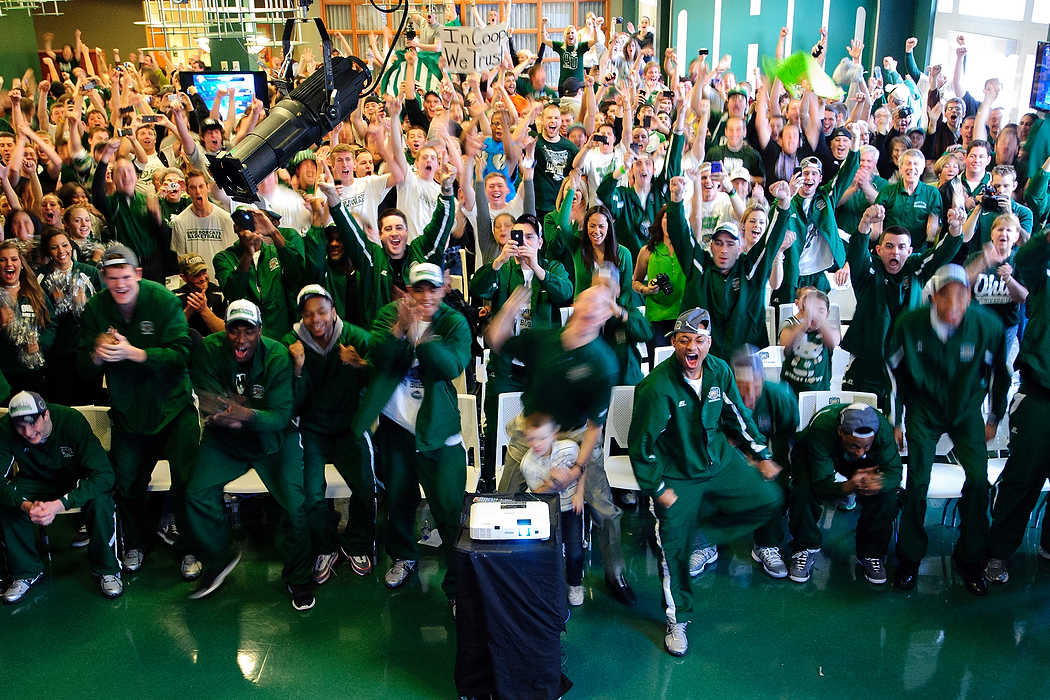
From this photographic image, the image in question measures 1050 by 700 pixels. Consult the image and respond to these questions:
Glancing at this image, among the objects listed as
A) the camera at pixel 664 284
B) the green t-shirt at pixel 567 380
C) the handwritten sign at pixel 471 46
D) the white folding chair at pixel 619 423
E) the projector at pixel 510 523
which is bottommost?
the white folding chair at pixel 619 423

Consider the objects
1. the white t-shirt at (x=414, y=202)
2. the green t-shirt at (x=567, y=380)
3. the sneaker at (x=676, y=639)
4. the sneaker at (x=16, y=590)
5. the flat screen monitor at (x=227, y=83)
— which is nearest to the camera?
the green t-shirt at (x=567, y=380)

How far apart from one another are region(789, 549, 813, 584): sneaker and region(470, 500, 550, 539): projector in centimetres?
167

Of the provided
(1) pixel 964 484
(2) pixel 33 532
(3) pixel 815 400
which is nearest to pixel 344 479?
(2) pixel 33 532

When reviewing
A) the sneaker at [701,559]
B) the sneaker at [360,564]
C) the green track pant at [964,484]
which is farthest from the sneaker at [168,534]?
the green track pant at [964,484]

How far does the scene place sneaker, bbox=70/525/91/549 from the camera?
4.87 meters

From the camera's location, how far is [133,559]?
15.2 ft

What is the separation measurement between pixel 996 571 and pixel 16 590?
16.1 ft

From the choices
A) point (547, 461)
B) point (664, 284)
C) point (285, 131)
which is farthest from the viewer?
point (664, 284)

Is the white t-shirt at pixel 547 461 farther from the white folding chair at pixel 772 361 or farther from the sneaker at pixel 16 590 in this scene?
the sneaker at pixel 16 590

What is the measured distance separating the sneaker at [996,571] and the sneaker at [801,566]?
34.4 inches

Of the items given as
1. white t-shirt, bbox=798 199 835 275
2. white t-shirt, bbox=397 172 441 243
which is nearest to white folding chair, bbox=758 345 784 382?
white t-shirt, bbox=798 199 835 275

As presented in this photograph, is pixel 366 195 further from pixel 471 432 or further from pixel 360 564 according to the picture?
pixel 360 564

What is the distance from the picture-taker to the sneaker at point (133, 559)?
15.2 feet

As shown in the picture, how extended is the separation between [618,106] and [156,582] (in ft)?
23.1
